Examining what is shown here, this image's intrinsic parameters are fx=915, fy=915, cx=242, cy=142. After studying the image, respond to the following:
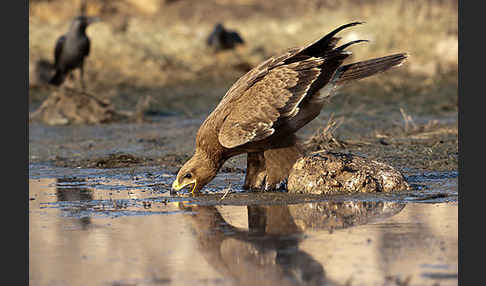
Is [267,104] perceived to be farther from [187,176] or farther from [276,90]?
[187,176]

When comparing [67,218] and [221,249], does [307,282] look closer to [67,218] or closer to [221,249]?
[221,249]

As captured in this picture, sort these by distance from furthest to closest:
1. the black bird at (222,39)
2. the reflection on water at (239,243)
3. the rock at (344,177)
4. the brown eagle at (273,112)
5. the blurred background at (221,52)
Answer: the black bird at (222,39), the blurred background at (221,52), the brown eagle at (273,112), the rock at (344,177), the reflection on water at (239,243)

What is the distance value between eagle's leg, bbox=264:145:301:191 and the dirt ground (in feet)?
4.49

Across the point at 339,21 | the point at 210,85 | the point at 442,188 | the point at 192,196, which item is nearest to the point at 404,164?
the point at 442,188

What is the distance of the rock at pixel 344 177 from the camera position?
7.42 metres

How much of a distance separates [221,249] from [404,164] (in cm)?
407

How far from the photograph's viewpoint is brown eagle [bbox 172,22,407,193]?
305 inches

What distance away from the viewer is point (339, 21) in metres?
18.1

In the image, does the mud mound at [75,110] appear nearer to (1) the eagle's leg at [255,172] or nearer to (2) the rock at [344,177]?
(1) the eagle's leg at [255,172]

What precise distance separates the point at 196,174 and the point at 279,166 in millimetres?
733

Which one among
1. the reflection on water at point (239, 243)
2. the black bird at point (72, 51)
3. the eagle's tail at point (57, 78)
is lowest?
the reflection on water at point (239, 243)

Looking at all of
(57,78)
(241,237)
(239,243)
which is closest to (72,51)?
(57,78)

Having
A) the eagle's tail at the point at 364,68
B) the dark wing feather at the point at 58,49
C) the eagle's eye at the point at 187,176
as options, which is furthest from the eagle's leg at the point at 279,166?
the dark wing feather at the point at 58,49

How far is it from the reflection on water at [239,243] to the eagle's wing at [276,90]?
0.74 meters
